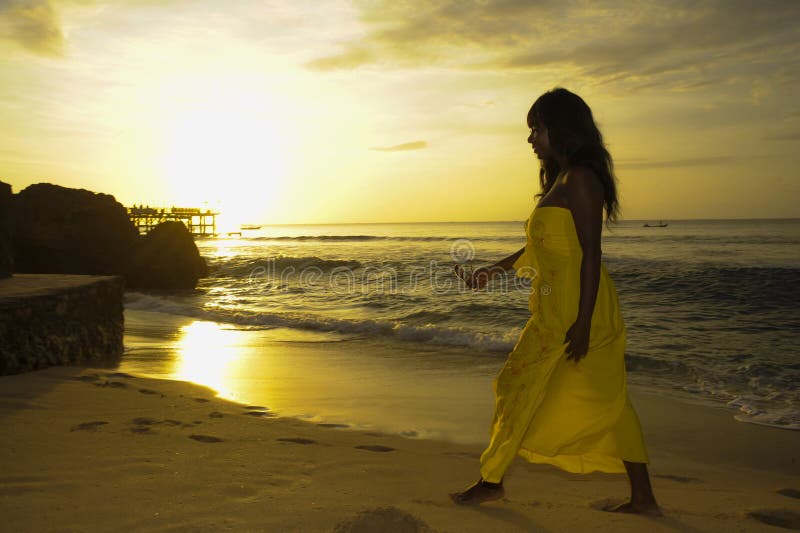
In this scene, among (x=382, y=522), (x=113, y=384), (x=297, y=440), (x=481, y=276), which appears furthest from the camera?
(x=113, y=384)

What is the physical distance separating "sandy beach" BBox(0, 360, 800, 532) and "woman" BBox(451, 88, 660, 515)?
29cm

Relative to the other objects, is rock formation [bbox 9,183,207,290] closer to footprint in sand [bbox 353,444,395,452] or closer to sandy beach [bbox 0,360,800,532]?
sandy beach [bbox 0,360,800,532]

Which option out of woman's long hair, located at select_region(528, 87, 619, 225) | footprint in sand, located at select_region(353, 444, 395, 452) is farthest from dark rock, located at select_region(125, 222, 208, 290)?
woman's long hair, located at select_region(528, 87, 619, 225)

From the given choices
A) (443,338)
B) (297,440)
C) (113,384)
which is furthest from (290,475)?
(443,338)

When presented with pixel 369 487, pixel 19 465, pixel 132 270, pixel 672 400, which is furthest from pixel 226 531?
pixel 132 270

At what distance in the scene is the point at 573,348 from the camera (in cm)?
260

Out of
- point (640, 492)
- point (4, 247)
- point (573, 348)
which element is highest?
point (4, 247)

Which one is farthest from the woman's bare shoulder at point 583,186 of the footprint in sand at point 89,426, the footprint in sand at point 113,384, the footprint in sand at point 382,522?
the footprint in sand at point 113,384

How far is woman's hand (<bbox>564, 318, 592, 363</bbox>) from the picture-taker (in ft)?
8.47

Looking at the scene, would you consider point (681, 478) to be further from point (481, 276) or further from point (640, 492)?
point (481, 276)

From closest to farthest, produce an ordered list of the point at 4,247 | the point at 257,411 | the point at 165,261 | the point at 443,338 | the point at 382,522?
the point at 382,522
the point at 257,411
the point at 4,247
the point at 443,338
the point at 165,261

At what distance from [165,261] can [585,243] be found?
1777cm

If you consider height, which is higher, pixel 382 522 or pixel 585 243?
pixel 585 243

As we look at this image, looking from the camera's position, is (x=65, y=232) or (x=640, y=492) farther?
(x=65, y=232)
